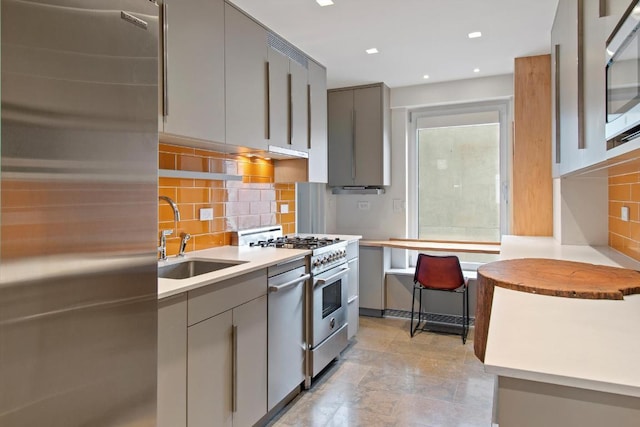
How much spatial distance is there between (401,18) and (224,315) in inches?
87.2

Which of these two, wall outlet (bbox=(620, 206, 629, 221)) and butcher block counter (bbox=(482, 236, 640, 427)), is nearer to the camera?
butcher block counter (bbox=(482, 236, 640, 427))

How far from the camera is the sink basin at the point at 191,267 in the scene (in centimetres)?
225

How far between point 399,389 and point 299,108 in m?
2.23

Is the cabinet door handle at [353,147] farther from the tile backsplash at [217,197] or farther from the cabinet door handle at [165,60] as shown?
the cabinet door handle at [165,60]

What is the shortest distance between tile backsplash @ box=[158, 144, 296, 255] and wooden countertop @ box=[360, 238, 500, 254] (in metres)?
1.24

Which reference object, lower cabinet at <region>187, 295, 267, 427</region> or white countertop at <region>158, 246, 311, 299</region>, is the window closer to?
white countertop at <region>158, 246, 311, 299</region>

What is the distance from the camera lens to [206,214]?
8.62 ft

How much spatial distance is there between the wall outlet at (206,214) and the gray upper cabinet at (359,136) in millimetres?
2053

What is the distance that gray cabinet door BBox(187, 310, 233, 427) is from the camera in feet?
5.65

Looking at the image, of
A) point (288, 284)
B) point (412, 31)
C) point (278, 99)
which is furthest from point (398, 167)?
point (288, 284)

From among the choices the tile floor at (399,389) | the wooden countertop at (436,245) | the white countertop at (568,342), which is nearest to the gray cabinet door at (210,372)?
the tile floor at (399,389)

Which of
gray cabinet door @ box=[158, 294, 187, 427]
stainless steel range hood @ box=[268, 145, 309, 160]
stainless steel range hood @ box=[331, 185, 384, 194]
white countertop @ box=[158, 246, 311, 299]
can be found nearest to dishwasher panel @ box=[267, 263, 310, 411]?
white countertop @ box=[158, 246, 311, 299]

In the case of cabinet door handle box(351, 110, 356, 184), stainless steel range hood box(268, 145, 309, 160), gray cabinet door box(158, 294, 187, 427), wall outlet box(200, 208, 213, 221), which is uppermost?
cabinet door handle box(351, 110, 356, 184)

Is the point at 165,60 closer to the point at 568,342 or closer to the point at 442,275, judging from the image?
the point at 568,342
